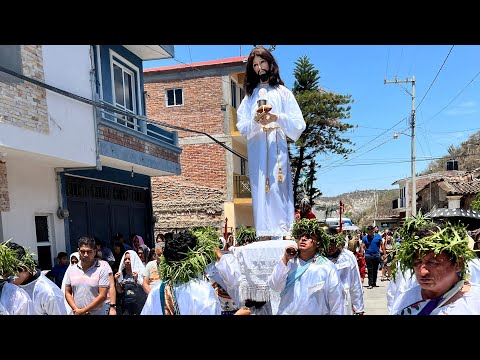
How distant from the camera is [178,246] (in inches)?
106

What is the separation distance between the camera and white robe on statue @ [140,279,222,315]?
2510 mm

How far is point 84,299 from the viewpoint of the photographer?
428 centimetres

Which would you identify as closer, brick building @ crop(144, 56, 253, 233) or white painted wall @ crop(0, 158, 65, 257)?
white painted wall @ crop(0, 158, 65, 257)

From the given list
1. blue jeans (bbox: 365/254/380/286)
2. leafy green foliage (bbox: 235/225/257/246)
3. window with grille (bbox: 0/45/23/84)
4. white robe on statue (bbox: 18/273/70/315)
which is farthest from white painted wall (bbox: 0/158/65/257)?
blue jeans (bbox: 365/254/380/286)

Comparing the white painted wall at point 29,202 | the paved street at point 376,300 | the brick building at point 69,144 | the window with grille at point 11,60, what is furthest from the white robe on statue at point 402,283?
the white painted wall at point 29,202

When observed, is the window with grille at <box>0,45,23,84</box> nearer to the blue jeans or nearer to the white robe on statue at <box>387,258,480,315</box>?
the white robe on statue at <box>387,258,480,315</box>

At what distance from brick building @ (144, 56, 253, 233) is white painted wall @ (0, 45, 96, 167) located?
19.8 feet

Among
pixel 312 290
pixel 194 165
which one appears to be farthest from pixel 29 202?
pixel 194 165

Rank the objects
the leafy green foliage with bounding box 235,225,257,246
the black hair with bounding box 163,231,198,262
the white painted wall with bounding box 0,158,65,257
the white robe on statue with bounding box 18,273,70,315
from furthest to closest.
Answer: the white painted wall with bounding box 0,158,65,257 < the leafy green foliage with bounding box 235,225,257,246 < the white robe on statue with bounding box 18,273,70,315 < the black hair with bounding box 163,231,198,262

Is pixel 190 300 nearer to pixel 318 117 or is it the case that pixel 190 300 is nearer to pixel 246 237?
pixel 246 237
